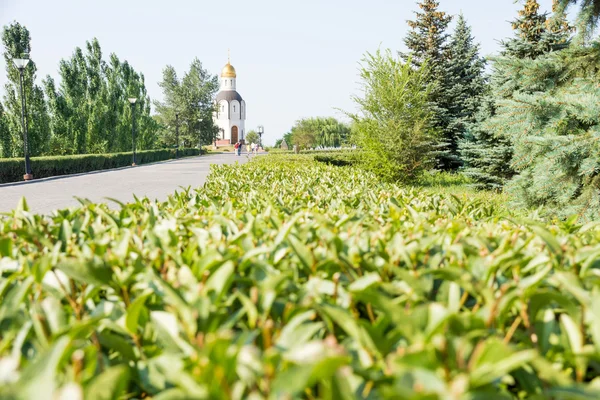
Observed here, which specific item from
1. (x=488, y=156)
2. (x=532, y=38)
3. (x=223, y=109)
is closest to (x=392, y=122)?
(x=488, y=156)

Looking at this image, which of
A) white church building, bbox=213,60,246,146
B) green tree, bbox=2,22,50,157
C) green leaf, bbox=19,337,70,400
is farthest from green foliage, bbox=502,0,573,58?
white church building, bbox=213,60,246,146

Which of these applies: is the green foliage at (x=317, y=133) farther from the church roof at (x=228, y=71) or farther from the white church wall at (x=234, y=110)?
the church roof at (x=228, y=71)

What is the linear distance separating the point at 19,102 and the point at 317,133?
53.8m

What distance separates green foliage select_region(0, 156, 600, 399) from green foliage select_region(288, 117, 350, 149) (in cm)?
6988

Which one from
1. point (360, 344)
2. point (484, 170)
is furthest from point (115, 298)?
point (484, 170)

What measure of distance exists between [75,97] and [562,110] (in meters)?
37.3

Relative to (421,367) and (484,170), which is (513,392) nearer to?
(421,367)

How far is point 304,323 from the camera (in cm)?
120

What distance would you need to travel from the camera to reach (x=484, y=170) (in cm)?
1908

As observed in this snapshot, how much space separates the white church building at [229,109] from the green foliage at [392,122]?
7877 cm

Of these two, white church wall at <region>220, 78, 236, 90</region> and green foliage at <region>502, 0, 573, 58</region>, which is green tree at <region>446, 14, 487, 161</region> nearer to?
green foliage at <region>502, 0, 573, 58</region>

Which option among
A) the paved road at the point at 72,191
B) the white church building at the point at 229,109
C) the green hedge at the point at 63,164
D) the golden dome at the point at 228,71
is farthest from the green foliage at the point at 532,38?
the golden dome at the point at 228,71

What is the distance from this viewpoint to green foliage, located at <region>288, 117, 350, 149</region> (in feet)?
234

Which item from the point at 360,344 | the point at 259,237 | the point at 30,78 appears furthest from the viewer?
the point at 30,78
